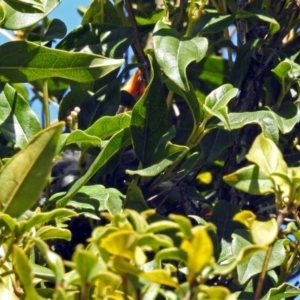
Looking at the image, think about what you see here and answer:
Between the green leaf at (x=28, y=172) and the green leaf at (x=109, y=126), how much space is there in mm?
376

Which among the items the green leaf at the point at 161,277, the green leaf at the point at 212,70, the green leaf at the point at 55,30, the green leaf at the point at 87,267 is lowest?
the green leaf at the point at 212,70

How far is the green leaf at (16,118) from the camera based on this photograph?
1.30 m

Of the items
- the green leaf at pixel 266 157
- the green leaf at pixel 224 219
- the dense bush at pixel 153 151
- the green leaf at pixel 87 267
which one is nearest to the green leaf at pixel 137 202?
the dense bush at pixel 153 151

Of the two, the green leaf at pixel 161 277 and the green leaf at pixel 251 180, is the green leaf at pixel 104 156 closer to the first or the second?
the green leaf at pixel 251 180

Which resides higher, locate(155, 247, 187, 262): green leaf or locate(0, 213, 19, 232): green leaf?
locate(155, 247, 187, 262): green leaf

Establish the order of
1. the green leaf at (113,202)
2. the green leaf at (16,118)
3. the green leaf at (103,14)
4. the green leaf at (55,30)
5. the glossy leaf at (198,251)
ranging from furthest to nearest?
the green leaf at (103,14) < the green leaf at (55,30) < the green leaf at (16,118) < the green leaf at (113,202) < the glossy leaf at (198,251)

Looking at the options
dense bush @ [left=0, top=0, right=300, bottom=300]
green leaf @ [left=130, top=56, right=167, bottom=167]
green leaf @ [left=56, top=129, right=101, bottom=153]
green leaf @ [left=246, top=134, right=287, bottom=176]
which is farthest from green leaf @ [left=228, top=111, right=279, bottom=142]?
green leaf @ [left=246, top=134, right=287, bottom=176]

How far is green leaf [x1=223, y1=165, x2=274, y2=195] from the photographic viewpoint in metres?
0.86

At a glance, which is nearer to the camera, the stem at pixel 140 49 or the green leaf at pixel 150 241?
the green leaf at pixel 150 241

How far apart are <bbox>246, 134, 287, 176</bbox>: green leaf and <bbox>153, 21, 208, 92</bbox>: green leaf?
0.44 m

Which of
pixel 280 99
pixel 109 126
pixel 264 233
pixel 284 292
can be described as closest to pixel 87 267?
pixel 264 233

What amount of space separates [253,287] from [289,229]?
43 cm

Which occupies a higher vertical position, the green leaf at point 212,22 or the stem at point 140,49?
the green leaf at point 212,22

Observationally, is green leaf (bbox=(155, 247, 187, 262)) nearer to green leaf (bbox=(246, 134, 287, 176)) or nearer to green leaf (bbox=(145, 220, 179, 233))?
green leaf (bbox=(145, 220, 179, 233))
